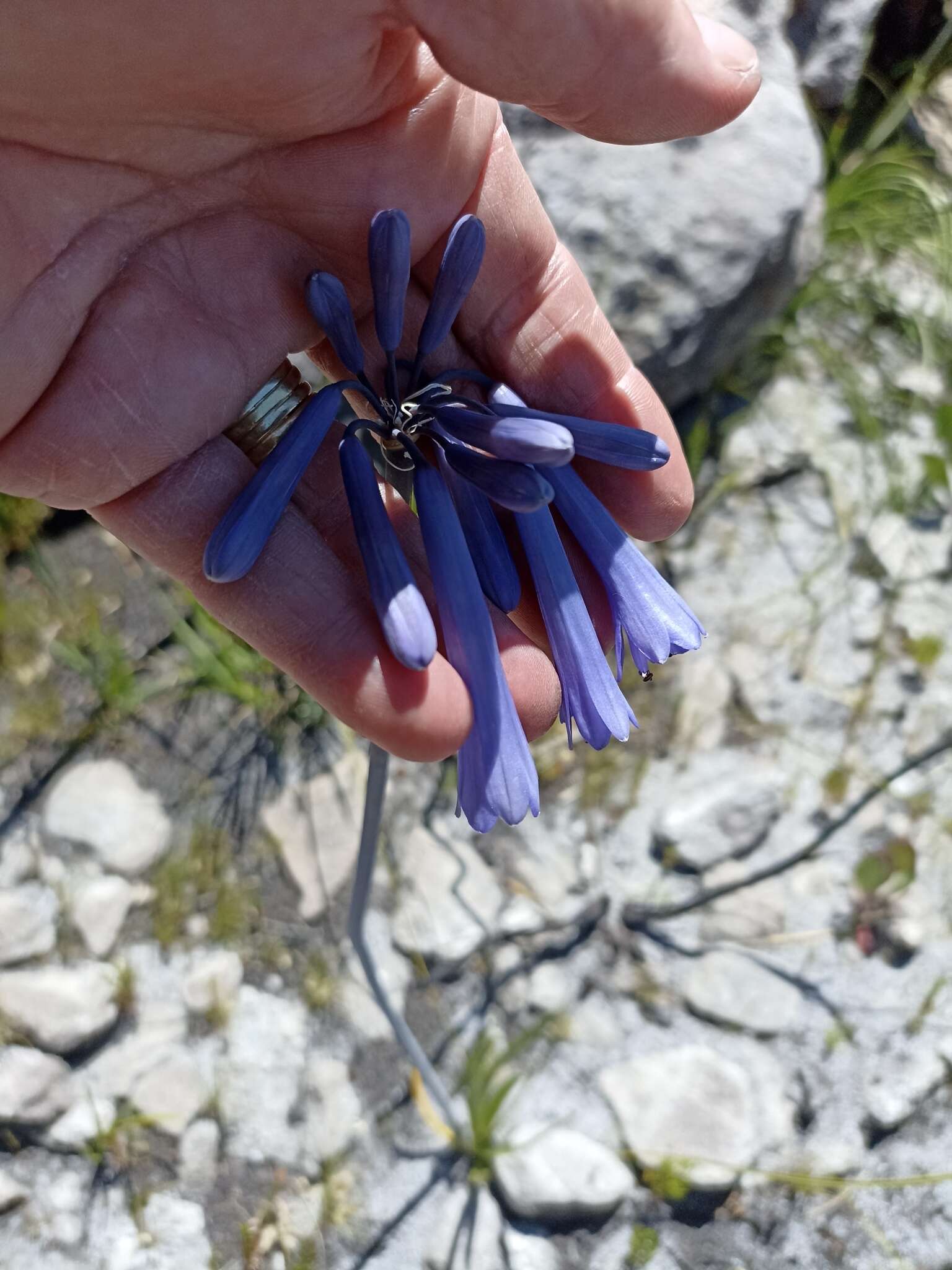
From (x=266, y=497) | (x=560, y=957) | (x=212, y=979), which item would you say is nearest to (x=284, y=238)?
(x=266, y=497)

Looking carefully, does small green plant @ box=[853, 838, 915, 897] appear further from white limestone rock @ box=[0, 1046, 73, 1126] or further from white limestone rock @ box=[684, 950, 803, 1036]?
white limestone rock @ box=[0, 1046, 73, 1126]

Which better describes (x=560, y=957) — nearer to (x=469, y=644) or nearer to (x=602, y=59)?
(x=469, y=644)

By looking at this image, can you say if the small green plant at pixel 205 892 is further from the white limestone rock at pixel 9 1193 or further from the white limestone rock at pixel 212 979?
the white limestone rock at pixel 9 1193

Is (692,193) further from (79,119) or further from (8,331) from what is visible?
(8,331)


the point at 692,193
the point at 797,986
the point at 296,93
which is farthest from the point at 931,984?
the point at 296,93

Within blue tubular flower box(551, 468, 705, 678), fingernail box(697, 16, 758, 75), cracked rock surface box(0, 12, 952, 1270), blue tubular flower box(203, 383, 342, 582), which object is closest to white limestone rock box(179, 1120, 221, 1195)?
cracked rock surface box(0, 12, 952, 1270)

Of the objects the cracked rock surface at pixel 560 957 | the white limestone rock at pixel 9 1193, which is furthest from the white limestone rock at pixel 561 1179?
the white limestone rock at pixel 9 1193
